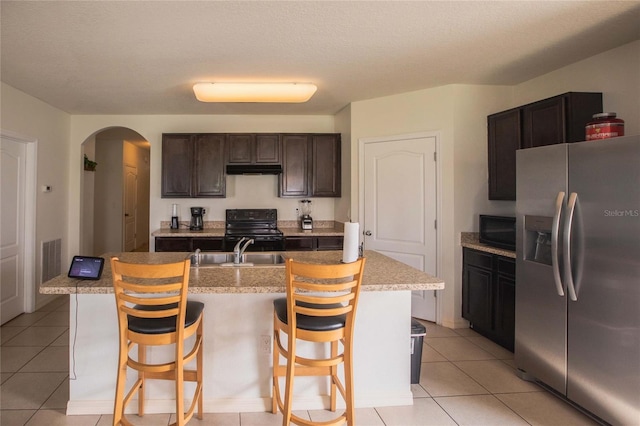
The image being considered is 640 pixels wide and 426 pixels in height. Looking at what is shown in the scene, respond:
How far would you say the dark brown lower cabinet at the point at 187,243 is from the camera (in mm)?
4332

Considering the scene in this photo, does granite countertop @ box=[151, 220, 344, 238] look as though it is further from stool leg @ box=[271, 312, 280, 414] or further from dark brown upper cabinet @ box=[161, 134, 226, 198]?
stool leg @ box=[271, 312, 280, 414]

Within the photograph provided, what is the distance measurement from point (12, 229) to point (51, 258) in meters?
0.72

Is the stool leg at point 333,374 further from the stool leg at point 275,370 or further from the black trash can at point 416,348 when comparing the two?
the black trash can at point 416,348

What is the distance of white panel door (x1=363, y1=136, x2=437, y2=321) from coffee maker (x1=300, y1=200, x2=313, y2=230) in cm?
88

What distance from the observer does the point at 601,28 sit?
2.45m

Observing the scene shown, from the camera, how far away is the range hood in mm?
4641

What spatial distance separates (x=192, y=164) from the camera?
4.67 m

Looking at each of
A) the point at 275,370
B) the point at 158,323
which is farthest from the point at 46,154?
the point at 275,370

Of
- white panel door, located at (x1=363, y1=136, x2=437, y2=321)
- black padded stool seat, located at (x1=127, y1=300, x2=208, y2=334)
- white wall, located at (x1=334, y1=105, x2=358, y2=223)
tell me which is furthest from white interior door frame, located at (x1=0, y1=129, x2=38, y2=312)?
white panel door, located at (x1=363, y1=136, x2=437, y2=321)

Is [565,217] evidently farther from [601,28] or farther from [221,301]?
[221,301]

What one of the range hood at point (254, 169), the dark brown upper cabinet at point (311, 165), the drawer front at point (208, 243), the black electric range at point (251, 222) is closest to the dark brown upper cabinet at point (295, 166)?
the dark brown upper cabinet at point (311, 165)

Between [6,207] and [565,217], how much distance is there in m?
5.02

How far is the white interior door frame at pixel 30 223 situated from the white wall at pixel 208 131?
2.57ft

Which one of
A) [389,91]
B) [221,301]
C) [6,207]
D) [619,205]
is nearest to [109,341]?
[221,301]
